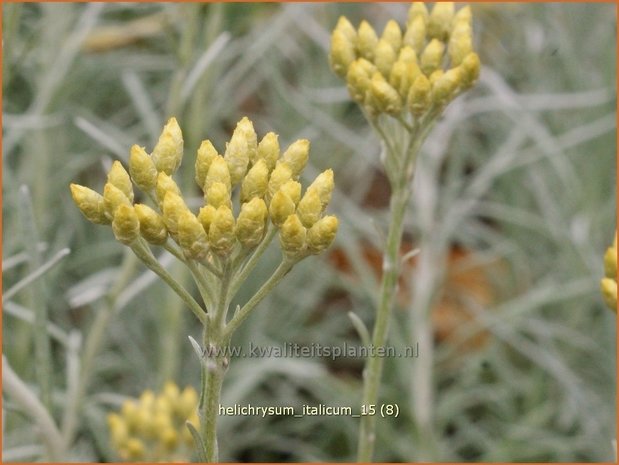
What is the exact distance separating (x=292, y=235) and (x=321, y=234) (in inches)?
1.1

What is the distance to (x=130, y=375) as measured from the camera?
2.25m

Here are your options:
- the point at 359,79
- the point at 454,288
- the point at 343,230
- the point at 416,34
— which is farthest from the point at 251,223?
the point at 454,288

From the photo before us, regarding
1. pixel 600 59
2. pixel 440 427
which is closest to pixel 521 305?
pixel 440 427

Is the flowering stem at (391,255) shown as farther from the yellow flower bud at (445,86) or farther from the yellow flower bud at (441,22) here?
the yellow flower bud at (441,22)

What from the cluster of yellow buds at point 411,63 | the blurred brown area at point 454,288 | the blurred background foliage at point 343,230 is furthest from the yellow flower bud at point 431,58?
the blurred brown area at point 454,288

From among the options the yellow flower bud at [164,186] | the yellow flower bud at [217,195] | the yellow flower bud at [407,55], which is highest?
the yellow flower bud at [407,55]

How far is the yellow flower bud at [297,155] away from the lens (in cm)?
94

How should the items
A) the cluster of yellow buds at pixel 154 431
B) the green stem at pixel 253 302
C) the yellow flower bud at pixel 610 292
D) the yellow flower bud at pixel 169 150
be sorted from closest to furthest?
the green stem at pixel 253 302
the yellow flower bud at pixel 169 150
the yellow flower bud at pixel 610 292
the cluster of yellow buds at pixel 154 431

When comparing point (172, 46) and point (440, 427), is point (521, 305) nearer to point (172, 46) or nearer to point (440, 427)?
point (440, 427)

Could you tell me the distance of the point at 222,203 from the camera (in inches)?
34.8

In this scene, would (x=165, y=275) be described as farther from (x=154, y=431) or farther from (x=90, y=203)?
(x=154, y=431)

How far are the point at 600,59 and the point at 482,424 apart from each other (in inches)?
39.8

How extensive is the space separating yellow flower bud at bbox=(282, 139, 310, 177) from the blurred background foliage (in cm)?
70

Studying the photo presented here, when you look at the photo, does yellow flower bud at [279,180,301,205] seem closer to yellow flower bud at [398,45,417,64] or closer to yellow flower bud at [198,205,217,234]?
yellow flower bud at [198,205,217,234]
